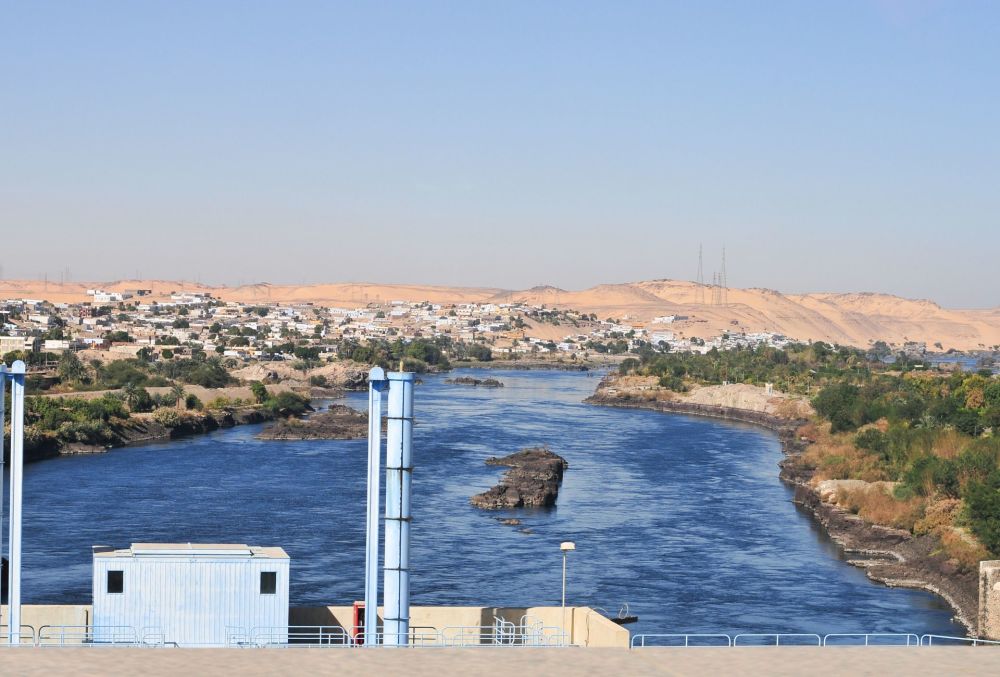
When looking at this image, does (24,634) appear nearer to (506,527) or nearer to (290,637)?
(290,637)

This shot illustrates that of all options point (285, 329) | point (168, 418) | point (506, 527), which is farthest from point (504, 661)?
point (285, 329)

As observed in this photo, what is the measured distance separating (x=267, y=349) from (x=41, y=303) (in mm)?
59202

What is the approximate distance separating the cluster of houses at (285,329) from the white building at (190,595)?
7080 centimetres

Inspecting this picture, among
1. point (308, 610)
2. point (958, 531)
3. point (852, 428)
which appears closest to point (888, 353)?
point (852, 428)

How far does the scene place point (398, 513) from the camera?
15.7m

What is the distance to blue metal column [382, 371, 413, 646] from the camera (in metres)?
15.5

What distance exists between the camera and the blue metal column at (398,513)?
15.5 metres

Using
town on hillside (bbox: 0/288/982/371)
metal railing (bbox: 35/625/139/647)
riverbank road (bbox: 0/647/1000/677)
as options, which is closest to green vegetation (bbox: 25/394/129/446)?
town on hillside (bbox: 0/288/982/371)

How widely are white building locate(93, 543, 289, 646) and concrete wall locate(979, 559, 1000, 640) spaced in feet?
39.9

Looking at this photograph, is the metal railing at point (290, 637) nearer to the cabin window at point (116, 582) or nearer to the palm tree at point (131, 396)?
the cabin window at point (116, 582)

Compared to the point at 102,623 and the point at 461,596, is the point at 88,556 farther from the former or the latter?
the point at 102,623

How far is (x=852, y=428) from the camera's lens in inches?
2163

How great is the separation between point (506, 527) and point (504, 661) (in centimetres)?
2107

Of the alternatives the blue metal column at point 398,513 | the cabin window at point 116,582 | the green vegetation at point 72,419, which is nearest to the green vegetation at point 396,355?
the green vegetation at point 72,419
